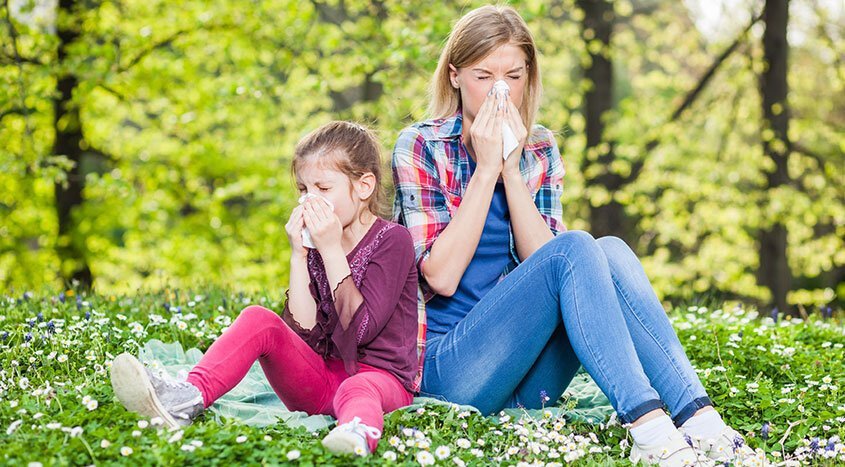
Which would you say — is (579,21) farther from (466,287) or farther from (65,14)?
(466,287)

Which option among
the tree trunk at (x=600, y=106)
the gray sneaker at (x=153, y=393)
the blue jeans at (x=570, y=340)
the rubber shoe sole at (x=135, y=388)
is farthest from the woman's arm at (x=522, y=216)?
the tree trunk at (x=600, y=106)

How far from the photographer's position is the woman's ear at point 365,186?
3070 mm

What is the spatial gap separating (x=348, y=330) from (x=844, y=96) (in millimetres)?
12702

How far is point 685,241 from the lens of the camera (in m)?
13.2

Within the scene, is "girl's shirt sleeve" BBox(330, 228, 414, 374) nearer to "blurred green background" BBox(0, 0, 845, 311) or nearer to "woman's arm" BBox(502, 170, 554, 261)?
"woman's arm" BBox(502, 170, 554, 261)

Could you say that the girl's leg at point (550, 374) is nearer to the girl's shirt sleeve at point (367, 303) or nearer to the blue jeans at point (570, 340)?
the blue jeans at point (570, 340)

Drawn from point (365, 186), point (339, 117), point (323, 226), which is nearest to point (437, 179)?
point (365, 186)

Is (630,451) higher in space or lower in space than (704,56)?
lower

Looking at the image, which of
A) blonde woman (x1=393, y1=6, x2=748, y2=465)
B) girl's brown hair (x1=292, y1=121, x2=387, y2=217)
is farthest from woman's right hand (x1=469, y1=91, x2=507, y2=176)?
girl's brown hair (x1=292, y1=121, x2=387, y2=217)

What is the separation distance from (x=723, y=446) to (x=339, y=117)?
792 cm

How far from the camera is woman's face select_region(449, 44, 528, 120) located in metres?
3.34

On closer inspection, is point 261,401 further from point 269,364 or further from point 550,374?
point 550,374

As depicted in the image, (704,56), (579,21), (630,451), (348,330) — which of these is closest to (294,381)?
(348,330)

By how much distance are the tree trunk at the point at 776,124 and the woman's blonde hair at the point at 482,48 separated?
7795 mm
